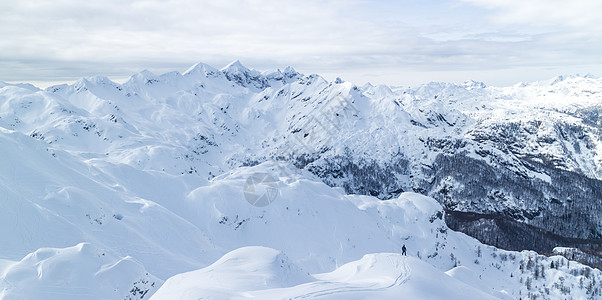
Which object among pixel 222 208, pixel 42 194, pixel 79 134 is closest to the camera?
pixel 42 194

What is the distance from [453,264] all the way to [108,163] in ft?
191

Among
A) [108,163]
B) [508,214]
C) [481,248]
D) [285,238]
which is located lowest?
[508,214]

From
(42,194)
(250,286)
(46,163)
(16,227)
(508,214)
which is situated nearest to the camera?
(250,286)

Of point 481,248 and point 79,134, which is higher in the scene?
point 79,134

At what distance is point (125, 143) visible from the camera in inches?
5128

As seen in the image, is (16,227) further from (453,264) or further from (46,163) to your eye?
(453,264)

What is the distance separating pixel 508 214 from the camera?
197m

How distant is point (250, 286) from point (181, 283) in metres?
4.11

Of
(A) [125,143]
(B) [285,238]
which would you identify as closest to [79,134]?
(A) [125,143]

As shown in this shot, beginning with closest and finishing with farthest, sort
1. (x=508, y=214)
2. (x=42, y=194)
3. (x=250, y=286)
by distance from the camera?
(x=250, y=286), (x=42, y=194), (x=508, y=214)

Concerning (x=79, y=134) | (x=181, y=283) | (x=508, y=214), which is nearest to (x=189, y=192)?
(x=181, y=283)

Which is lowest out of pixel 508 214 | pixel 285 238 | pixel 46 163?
pixel 508 214

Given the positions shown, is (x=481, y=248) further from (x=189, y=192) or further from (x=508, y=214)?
(x=508, y=214)

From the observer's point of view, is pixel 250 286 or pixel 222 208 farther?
pixel 222 208
